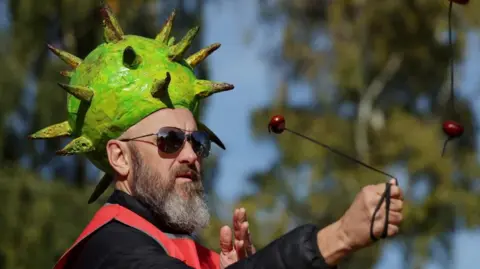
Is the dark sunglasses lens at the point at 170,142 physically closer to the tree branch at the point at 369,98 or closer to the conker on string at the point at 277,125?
the conker on string at the point at 277,125

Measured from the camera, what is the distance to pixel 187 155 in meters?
4.54

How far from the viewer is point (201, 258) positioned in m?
4.63

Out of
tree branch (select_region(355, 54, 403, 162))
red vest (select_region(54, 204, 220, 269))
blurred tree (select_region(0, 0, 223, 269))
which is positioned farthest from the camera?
tree branch (select_region(355, 54, 403, 162))

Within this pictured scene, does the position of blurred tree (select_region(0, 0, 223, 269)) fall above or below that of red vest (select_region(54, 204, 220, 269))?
below

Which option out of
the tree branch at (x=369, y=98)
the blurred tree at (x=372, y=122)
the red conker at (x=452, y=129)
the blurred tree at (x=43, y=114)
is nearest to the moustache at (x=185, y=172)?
the red conker at (x=452, y=129)

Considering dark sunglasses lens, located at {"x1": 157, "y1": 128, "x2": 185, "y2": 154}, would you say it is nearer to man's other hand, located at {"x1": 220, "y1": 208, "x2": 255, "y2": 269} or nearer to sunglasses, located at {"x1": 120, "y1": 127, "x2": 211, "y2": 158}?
→ sunglasses, located at {"x1": 120, "y1": 127, "x2": 211, "y2": 158}

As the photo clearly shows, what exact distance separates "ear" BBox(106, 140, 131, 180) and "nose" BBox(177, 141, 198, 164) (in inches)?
8.8

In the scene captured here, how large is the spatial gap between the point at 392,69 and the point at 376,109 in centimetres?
67

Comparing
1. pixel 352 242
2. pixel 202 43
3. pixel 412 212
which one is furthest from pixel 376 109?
pixel 352 242

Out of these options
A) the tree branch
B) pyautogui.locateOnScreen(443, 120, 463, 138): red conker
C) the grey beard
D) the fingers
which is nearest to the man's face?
the grey beard

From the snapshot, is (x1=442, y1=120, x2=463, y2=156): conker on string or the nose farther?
the nose

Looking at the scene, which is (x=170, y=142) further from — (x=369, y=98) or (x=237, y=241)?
(x=369, y=98)

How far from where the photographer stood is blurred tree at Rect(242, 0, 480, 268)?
1700 centimetres

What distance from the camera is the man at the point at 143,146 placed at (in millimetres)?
4285
